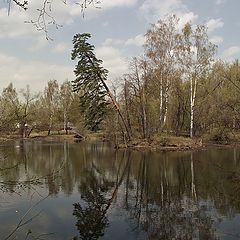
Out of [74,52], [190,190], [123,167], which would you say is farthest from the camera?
[74,52]

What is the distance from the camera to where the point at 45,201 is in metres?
8.77

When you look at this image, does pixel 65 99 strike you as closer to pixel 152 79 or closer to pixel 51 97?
pixel 51 97

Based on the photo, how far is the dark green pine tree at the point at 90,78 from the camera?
2445 cm

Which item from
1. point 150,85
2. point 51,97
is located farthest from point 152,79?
point 51,97

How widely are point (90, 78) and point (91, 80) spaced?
0.21 m

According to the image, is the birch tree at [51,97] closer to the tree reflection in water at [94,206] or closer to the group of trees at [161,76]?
the group of trees at [161,76]

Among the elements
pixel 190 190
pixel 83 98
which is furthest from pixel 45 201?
pixel 83 98

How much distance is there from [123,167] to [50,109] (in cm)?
3597

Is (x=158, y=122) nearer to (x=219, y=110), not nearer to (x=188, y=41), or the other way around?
(x=188, y=41)

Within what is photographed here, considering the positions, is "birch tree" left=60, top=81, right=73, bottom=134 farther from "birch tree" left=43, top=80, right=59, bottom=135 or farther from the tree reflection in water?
the tree reflection in water

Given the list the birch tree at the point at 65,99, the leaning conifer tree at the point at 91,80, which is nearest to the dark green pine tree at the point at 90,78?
the leaning conifer tree at the point at 91,80

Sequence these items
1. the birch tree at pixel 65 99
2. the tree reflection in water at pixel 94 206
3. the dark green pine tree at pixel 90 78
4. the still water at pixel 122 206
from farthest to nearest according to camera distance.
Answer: the birch tree at pixel 65 99, the dark green pine tree at pixel 90 78, the tree reflection in water at pixel 94 206, the still water at pixel 122 206

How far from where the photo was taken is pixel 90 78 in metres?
25.2

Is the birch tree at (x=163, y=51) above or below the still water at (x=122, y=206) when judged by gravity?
above
